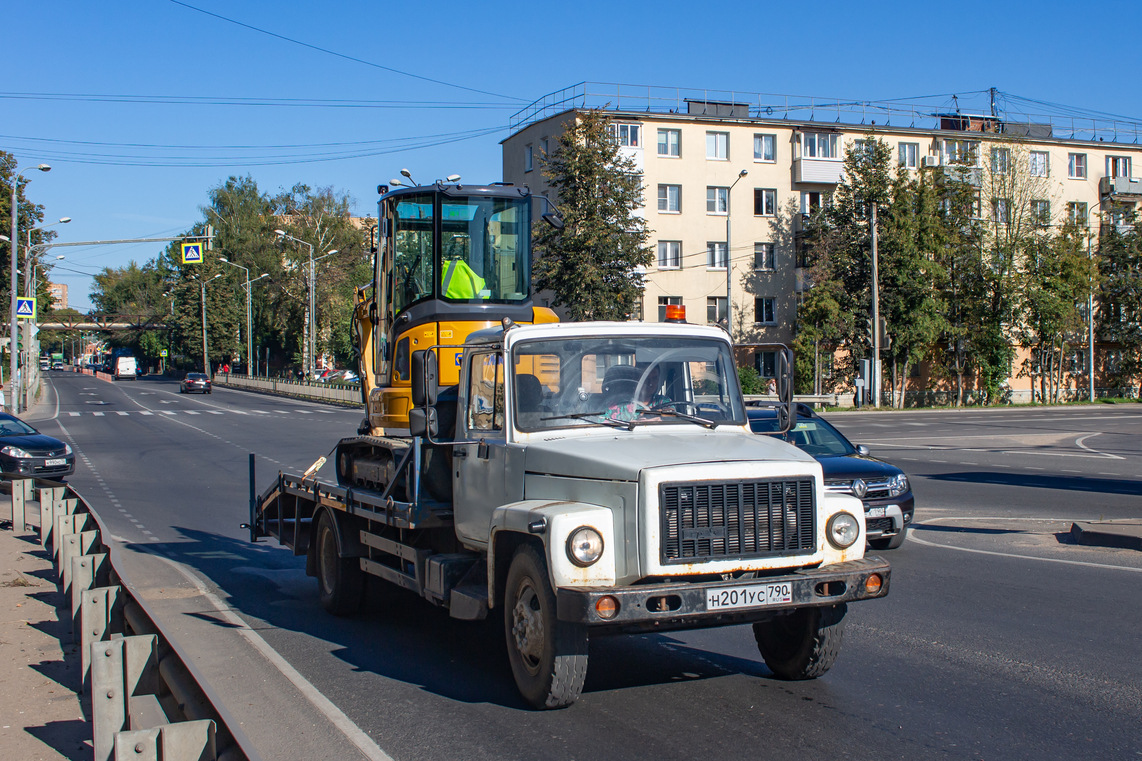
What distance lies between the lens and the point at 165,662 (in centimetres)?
500

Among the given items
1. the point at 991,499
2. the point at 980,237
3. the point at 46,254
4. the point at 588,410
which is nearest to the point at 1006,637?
the point at 588,410

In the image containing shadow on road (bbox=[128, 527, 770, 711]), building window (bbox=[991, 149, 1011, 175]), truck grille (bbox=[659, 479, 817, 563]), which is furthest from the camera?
building window (bbox=[991, 149, 1011, 175])

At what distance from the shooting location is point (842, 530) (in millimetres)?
5832

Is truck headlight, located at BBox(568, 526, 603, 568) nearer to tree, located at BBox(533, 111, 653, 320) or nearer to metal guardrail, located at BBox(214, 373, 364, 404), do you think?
metal guardrail, located at BBox(214, 373, 364, 404)

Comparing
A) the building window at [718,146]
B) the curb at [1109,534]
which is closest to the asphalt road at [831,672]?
the curb at [1109,534]

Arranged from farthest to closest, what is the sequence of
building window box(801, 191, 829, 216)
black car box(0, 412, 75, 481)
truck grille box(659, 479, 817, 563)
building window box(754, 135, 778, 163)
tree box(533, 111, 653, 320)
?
building window box(801, 191, 829, 216), building window box(754, 135, 778, 163), tree box(533, 111, 653, 320), black car box(0, 412, 75, 481), truck grille box(659, 479, 817, 563)

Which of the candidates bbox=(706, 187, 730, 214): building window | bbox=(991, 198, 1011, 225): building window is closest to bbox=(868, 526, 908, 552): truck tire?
bbox=(706, 187, 730, 214): building window

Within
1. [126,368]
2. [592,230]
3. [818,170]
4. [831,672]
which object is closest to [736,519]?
[831,672]

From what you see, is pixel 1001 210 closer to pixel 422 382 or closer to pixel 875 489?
pixel 875 489

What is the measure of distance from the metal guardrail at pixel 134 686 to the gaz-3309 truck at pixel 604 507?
179 cm

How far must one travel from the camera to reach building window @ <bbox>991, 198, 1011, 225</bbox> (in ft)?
192

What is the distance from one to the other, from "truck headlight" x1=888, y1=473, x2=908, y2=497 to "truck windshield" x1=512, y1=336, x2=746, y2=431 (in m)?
5.24

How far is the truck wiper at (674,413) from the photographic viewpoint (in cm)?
642

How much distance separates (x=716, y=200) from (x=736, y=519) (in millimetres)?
52052
